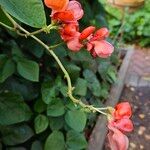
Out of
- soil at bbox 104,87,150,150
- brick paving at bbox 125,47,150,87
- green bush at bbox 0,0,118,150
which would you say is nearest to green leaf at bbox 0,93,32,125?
green bush at bbox 0,0,118,150

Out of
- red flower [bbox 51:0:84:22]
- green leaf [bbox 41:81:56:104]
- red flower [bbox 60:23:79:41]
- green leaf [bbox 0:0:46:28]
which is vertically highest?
green leaf [bbox 0:0:46:28]

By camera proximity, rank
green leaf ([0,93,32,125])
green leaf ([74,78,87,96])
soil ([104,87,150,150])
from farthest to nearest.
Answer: soil ([104,87,150,150]), green leaf ([74,78,87,96]), green leaf ([0,93,32,125])

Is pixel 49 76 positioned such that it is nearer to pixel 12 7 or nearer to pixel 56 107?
pixel 56 107

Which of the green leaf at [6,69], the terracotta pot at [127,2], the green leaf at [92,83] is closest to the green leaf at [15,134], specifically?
the green leaf at [6,69]

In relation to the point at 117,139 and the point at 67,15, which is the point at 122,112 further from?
the point at 67,15

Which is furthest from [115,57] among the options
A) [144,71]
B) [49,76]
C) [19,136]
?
[19,136]

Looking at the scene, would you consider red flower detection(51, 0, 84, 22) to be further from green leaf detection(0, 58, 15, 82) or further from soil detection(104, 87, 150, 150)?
soil detection(104, 87, 150, 150)

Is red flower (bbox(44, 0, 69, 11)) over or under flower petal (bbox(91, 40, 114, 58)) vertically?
over
